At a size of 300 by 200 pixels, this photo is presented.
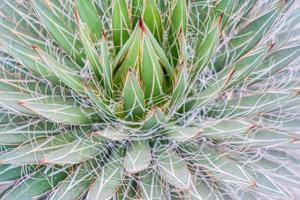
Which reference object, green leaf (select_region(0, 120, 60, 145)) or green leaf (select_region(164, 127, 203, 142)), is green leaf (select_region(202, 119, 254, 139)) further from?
green leaf (select_region(0, 120, 60, 145))

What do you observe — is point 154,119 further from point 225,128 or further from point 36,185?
point 36,185

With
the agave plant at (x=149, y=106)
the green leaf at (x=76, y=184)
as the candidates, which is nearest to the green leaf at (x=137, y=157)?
the agave plant at (x=149, y=106)

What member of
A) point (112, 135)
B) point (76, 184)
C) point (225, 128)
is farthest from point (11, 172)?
point (225, 128)

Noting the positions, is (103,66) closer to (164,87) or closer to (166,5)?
(164,87)

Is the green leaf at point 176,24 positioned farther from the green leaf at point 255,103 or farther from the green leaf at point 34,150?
the green leaf at point 34,150

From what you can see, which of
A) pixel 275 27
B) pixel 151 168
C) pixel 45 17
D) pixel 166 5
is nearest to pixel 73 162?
pixel 151 168

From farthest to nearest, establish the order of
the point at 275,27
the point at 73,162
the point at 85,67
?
the point at 275,27
the point at 85,67
the point at 73,162

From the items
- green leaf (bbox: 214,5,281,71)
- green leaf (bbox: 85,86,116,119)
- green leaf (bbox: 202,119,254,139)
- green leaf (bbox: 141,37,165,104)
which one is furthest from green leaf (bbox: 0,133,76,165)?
green leaf (bbox: 214,5,281,71)
